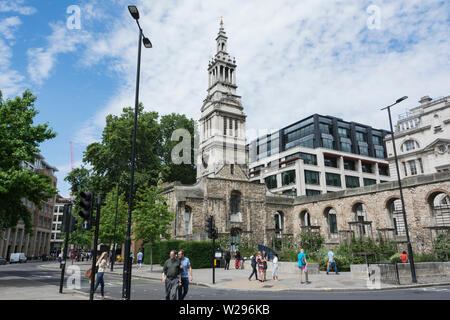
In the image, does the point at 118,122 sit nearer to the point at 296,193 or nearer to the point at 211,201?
the point at 211,201

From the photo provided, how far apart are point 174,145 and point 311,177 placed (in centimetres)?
2492

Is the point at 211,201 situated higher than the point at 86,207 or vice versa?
the point at 211,201

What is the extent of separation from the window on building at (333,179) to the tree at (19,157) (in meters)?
49.3

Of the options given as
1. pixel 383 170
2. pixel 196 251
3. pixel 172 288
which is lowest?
pixel 172 288

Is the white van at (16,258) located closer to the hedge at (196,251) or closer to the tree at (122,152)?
the tree at (122,152)

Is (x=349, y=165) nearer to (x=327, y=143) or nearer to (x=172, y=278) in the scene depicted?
(x=327, y=143)

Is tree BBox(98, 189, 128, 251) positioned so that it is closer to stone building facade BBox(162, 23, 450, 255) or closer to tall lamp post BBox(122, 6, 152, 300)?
stone building facade BBox(162, 23, 450, 255)

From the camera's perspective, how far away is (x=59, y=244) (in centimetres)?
9544

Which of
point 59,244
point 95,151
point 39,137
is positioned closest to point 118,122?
point 95,151

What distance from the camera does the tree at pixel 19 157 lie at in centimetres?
1536

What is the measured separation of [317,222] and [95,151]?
27.8 meters

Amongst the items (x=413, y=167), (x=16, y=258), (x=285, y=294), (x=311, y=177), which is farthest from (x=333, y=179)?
(x=16, y=258)

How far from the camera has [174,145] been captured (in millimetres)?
47125

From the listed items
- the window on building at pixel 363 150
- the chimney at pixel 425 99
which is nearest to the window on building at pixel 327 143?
the window on building at pixel 363 150
